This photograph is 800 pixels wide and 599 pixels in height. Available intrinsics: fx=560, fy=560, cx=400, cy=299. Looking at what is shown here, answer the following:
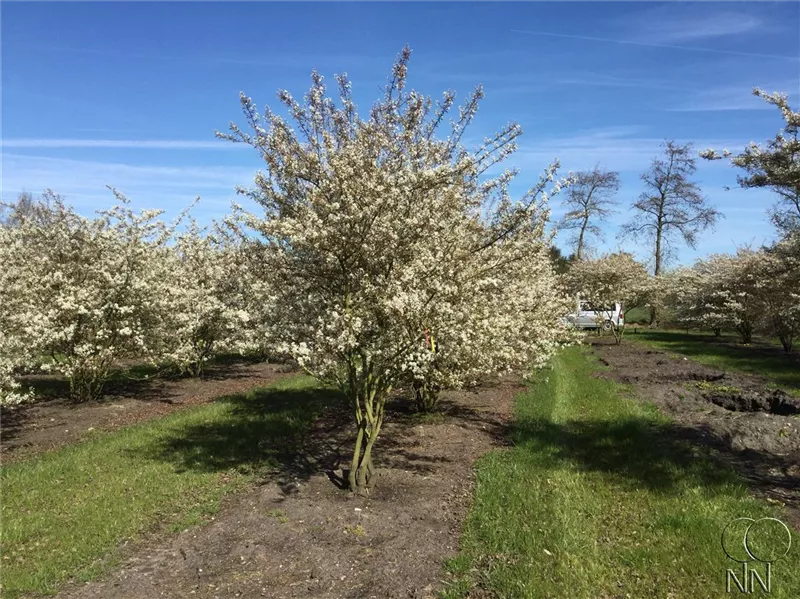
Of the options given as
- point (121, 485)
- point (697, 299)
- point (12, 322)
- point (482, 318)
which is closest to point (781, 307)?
point (697, 299)

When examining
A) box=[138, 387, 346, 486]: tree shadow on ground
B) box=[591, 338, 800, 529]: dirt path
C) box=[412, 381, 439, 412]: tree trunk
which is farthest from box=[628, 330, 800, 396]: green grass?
box=[138, 387, 346, 486]: tree shadow on ground

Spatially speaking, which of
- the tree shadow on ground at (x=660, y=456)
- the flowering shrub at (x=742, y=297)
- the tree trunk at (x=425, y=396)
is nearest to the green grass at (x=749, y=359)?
the flowering shrub at (x=742, y=297)

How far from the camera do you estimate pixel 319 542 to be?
5254 mm

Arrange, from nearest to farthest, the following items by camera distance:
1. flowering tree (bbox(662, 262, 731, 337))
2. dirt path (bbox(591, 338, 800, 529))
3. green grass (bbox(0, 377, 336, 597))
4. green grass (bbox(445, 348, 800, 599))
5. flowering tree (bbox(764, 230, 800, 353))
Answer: green grass (bbox(445, 348, 800, 599))
green grass (bbox(0, 377, 336, 597))
dirt path (bbox(591, 338, 800, 529))
flowering tree (bbox(764, 230, 800, 353))
flowering tree (bbox(662, 262, 731, 337))

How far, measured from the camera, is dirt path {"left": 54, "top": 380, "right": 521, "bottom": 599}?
176 inches

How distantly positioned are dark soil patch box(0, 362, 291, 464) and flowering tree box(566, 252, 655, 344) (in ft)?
54.7

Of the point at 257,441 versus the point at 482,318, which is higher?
the point at 482,318

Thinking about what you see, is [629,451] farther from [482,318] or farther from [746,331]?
[746,331]

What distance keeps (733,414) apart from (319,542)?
8494 millimetres

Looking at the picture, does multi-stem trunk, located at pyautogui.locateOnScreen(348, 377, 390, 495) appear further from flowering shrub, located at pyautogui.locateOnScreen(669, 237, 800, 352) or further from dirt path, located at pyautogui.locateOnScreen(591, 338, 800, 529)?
flowering shrub, located at pyautogui.locateOnScreen(669, 237, 800, 352)

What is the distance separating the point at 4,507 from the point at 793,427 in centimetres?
1068

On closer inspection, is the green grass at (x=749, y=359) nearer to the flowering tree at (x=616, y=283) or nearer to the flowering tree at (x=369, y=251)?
the flowering tree at (x=616, y=283)

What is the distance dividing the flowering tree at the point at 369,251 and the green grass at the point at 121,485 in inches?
82.2

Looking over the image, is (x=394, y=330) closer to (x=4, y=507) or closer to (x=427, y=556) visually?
(x=427, y=556)
